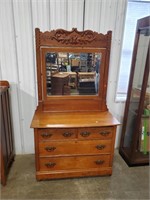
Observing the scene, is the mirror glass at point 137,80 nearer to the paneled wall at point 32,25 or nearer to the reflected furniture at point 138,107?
the reflected furniture at point 138,107

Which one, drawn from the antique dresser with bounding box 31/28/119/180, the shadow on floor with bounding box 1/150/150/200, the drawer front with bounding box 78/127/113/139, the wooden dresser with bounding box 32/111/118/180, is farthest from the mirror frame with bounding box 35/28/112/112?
the shadow on floor with bounding box 1/150/150/200

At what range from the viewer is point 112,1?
182 centimetres

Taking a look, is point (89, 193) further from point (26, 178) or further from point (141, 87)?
point (141, 87)

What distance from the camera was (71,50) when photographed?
173cm

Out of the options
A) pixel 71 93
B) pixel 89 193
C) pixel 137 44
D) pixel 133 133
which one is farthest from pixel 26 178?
pixel 137 44

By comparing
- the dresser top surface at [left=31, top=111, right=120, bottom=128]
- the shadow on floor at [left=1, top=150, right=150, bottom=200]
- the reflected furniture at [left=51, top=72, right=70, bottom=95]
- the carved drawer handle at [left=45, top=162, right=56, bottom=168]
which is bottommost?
the shadow on floor at [left=1, top=150, right=150, bottom=200]

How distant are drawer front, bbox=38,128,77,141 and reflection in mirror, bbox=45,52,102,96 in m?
0.45

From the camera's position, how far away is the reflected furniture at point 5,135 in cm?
167

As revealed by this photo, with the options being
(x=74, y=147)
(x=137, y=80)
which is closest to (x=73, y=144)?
(x=74, y=147)

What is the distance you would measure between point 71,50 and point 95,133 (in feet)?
3.01

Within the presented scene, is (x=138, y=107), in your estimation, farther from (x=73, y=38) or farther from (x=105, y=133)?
(x=73, y=38)

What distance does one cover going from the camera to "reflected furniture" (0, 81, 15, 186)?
1.67 m

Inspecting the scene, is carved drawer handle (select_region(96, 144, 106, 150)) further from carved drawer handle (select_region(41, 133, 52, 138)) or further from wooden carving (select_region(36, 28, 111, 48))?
wooden carving (select_region(36, 28, 111, 48))

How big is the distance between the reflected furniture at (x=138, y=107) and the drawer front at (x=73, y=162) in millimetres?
491
